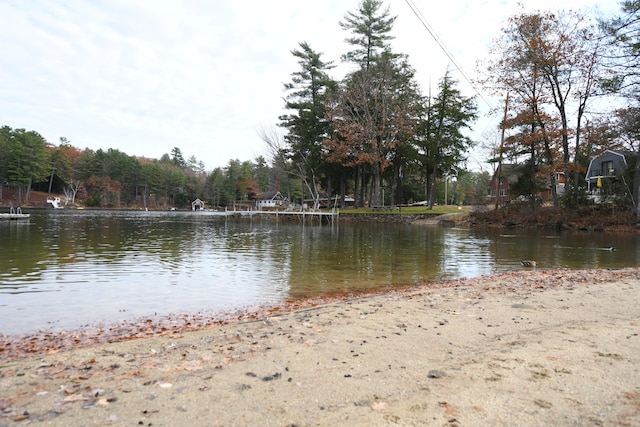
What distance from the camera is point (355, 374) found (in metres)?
3.92

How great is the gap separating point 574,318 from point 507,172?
36.2 m

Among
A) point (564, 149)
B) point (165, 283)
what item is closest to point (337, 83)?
point (564, 149)

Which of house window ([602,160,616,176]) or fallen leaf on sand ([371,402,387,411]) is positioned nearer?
fallen leaf on sand ([371,402,387,411])

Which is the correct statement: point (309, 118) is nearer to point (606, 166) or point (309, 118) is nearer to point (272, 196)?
point (606, 166)

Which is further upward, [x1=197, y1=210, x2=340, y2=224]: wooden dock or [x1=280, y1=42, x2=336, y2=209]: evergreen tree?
[x1=280, y1=42, x2=336, y2=209]: evergreen tree

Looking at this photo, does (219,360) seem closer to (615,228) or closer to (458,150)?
(615,228)

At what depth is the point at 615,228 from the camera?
1153 inches

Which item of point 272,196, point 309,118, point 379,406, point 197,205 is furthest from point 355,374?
point 197,205

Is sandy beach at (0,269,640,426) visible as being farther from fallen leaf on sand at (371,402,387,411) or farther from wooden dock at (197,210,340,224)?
wooden dock at (197,210,340,224)

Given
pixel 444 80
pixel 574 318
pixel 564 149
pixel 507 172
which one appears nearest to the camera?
pixel 574 318

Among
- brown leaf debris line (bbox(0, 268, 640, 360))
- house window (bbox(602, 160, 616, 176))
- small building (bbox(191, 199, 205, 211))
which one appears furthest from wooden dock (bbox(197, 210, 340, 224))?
small building (bbox(191, 199, 205, 211))

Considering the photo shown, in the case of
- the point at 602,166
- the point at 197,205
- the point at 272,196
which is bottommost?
the point at 197,205

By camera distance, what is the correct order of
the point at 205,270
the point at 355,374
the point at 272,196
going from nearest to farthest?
the point at 355,374 → the point at 205,270 → the point at 272,196

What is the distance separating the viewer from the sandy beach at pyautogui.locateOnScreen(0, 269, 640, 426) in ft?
10.1
